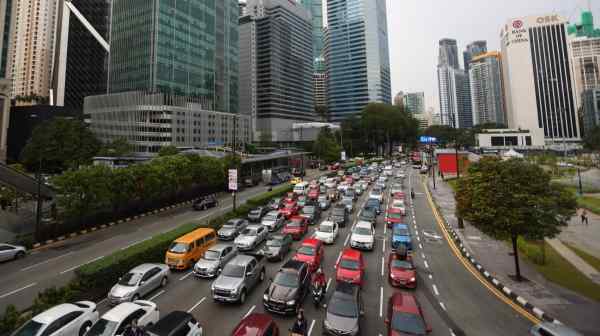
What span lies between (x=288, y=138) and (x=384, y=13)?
121194mm

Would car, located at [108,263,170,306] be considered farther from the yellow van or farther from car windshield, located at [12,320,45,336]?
car windshield, located at [12,320,45,336]

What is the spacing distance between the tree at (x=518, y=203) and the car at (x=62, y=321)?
20.0 metres

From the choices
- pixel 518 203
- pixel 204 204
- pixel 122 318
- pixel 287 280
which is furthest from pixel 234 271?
pixel 204 204

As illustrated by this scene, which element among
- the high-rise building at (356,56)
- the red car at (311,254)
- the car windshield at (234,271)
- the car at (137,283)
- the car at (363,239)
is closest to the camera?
the car at (137,283)

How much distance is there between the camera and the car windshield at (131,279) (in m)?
13.6

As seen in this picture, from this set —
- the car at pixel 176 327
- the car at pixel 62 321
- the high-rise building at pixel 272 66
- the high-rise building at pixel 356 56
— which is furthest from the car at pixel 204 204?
the high-rise building at pixel 356 56

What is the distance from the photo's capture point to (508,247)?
2202 cm

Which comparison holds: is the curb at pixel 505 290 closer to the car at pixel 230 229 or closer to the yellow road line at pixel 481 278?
the yellow road line at pixel 481 278

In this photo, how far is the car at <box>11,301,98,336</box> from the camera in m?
9.38

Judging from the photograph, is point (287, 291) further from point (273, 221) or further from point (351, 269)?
point (273, 221)

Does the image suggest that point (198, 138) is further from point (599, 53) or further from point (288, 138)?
point (599, 53)

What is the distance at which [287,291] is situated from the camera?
12.4 metres

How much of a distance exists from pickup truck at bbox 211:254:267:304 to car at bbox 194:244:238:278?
2137 millimetres

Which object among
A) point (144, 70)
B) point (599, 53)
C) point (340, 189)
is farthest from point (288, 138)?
point (599, 53)
